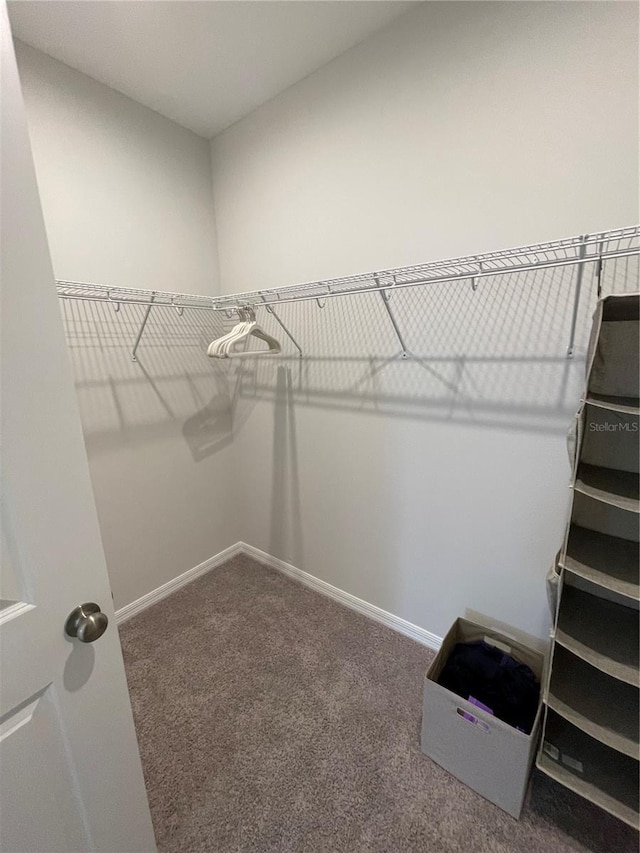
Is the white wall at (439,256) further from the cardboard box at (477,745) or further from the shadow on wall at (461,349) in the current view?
the cardboard box at (477,745)

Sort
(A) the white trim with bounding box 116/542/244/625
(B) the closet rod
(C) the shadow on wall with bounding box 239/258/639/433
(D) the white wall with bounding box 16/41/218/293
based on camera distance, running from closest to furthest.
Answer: (B) the closet rod → (C) the shadow on wall with bounding box 239/258/639/433 → (D) the white wall with bounding box 16/41/218/293 → (A) the white trim with bounding box 116/542/244/625

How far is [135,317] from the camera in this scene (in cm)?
192

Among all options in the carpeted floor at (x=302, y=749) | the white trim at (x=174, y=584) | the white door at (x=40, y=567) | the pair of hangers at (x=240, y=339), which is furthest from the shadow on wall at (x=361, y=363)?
the white door at (x=40, y=567)

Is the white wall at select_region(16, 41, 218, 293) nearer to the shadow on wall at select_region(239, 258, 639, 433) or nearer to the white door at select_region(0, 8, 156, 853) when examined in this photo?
the shadow on wall at select_region(239, 258, 639, 433)

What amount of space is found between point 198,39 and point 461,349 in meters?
1.57

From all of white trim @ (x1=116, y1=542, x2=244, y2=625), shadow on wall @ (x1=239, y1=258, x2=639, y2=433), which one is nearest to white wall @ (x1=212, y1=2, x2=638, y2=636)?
shadow on wall @ (x1=239, y1=258, x2=639, y2=433)

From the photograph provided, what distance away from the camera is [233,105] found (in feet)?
5.99

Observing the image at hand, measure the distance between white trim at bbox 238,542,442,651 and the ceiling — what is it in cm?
250

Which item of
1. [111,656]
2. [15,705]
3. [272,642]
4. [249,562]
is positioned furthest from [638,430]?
[249,562]

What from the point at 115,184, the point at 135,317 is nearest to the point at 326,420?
the point at 135,317

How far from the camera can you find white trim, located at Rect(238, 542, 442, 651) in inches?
71.2

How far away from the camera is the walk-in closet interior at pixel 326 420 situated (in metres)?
0.78

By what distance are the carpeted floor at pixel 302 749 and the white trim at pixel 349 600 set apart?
0.15 ft

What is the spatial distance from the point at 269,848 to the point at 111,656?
86 cm
